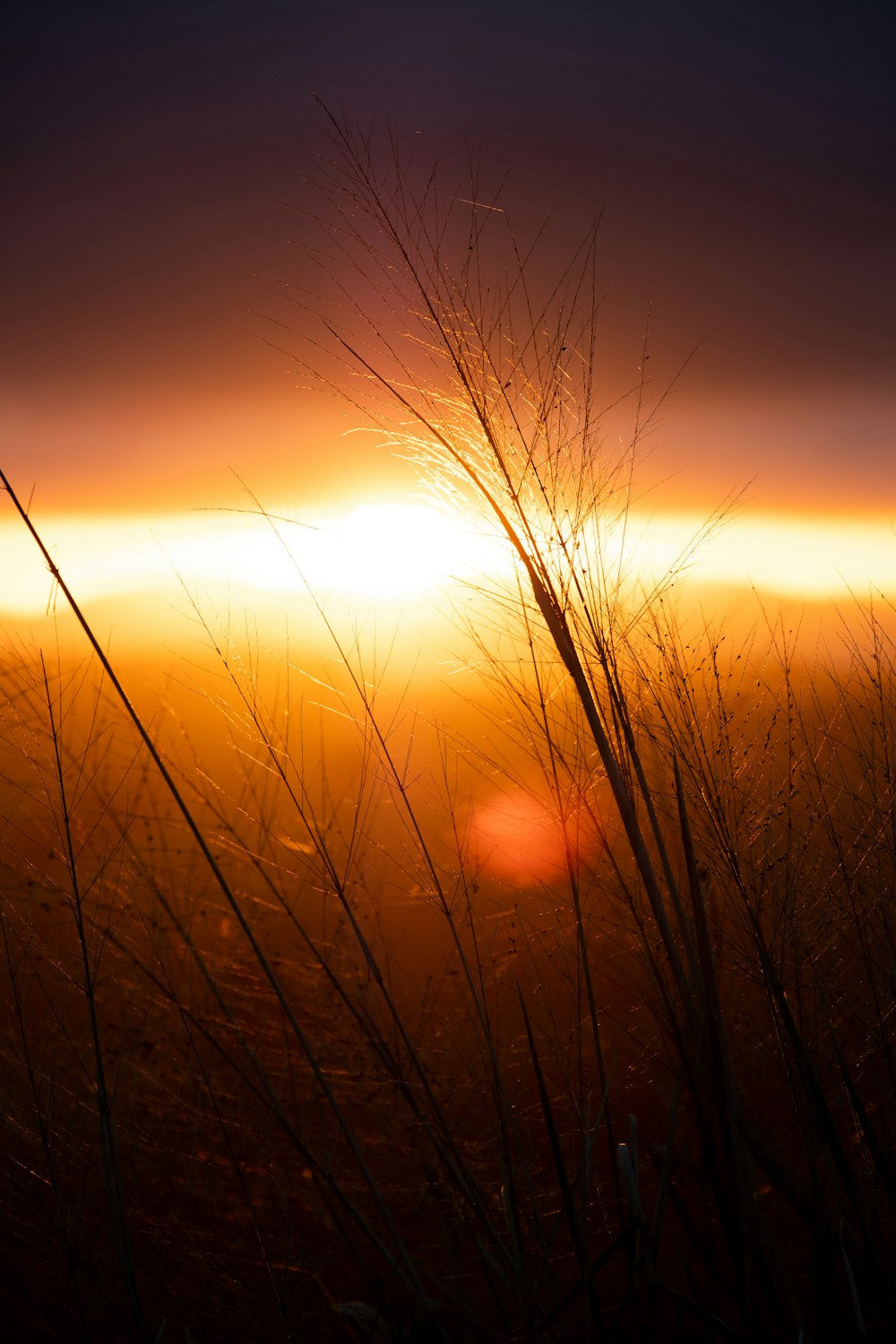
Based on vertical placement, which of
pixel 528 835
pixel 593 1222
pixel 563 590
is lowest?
pixel 593 1222

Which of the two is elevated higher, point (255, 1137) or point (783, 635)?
point (783, 635)

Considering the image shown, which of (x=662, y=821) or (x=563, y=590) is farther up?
(x=563, y=590)

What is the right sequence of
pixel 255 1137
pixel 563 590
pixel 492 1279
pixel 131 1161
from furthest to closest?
pixel 255 1137
pixel 131 1161
pixel 492 1279
pixel 563 590

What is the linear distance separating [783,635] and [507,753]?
1007 mm

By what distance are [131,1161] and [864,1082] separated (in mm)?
3228

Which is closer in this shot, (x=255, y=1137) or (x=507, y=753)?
(x=507, y=753)

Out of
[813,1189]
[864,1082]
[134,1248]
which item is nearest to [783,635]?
[813,1189]

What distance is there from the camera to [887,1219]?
109 inches

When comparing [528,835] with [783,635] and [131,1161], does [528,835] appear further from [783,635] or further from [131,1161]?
[131,1161]

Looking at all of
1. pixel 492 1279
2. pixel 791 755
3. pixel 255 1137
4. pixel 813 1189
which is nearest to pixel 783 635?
pixel 791 755

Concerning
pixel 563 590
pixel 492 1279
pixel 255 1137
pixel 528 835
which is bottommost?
pixel 255 1137

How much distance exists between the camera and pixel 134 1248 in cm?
334

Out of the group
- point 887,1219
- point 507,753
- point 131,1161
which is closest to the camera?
point 507,753

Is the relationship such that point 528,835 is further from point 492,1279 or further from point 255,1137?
point 255,1137
